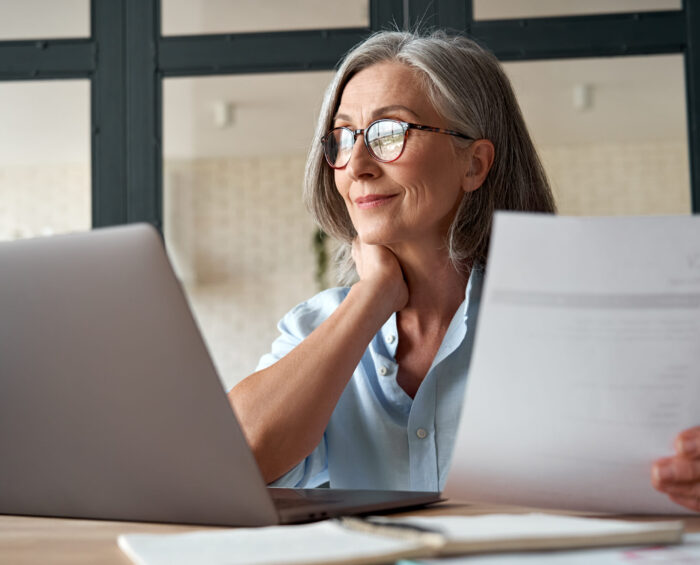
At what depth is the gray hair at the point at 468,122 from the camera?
1497 mm

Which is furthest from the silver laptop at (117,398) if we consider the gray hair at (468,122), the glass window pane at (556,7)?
the glass window pane at (556,7)

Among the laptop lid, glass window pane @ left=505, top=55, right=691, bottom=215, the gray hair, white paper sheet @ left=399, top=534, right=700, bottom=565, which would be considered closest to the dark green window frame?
glass window pane @ left=505, top=55, right=691, bottom=215

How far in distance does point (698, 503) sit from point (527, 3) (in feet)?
6.87

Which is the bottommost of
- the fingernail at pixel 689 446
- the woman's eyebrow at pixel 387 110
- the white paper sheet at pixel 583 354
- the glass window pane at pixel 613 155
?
the fingernail at pixel 689 446

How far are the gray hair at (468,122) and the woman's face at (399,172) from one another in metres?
0.03

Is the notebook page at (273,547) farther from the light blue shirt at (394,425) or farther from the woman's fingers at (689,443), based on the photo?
the light blue shirt at (394,425)

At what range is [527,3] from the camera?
259 centimetres

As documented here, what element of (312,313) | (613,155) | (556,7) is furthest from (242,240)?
(312,313)

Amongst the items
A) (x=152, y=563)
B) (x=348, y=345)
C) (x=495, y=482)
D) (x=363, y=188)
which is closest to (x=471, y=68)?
(x=363, y=188)

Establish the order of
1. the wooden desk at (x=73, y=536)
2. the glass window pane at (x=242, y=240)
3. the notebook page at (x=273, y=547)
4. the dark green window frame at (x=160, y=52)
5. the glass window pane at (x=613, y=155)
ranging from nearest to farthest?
the notebook page at (x=273, y=547) → the wooden desk at (x=73, y=536) → the dark green window frame at (x=160, y=52) → the glass window pane at (x=613, y=155) → the glass window pane at (x=242, y=240)

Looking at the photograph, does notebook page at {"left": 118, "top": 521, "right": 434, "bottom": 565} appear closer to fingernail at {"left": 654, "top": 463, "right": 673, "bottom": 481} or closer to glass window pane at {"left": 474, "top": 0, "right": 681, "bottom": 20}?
fingernail at {"left": 654, "top": 463, "right": 673, "bottom": 481}

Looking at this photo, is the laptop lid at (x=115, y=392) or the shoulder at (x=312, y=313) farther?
the shoulder at (x=312, y=313)

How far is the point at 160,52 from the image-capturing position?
2.67 m

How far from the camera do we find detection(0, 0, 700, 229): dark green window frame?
2576mm
